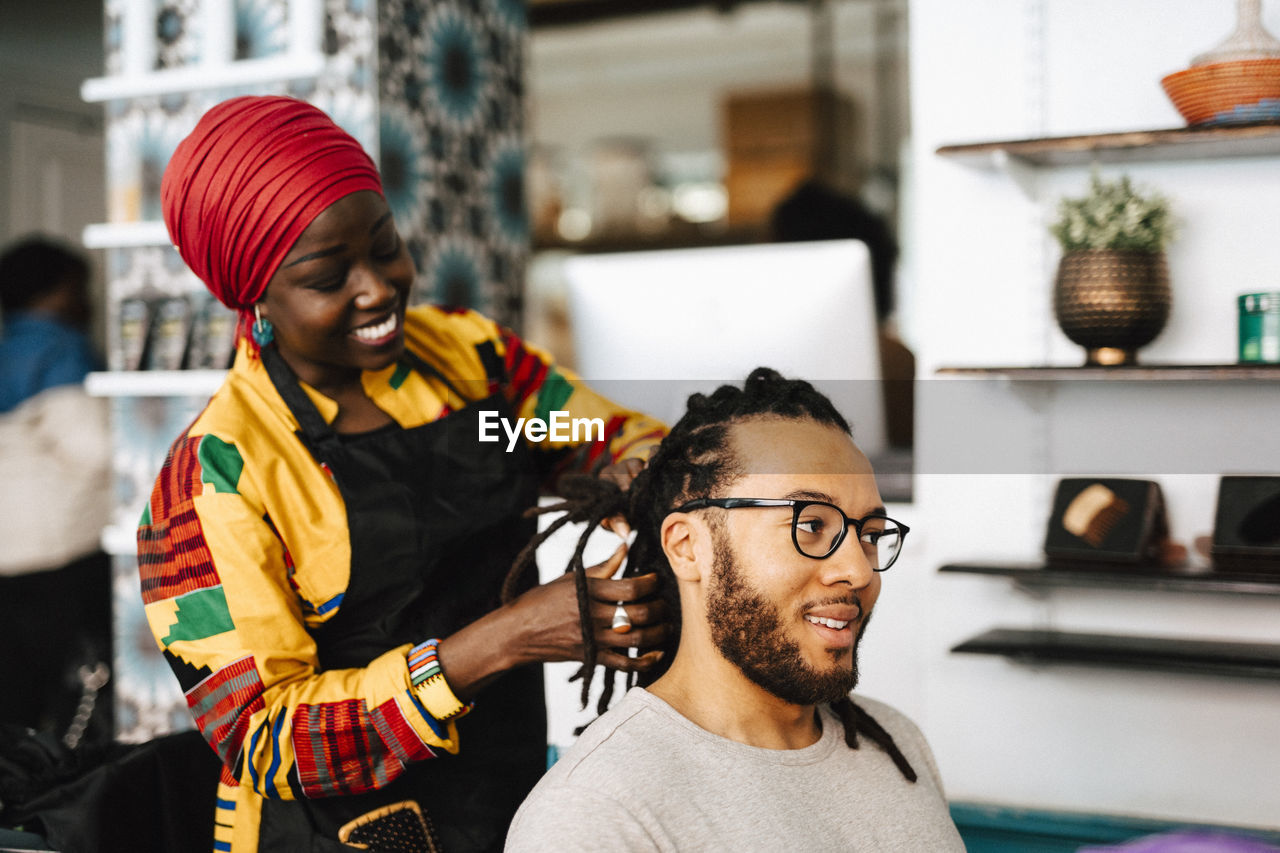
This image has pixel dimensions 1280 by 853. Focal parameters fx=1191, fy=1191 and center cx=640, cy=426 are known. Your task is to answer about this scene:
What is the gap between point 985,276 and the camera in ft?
7.77

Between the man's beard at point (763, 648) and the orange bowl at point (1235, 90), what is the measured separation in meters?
1.31

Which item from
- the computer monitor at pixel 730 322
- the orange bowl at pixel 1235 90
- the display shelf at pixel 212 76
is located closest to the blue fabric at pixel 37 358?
the display shelf at pixel 212 76

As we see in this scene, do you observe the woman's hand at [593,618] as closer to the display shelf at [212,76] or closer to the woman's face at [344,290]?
the woman's face at [344,290]

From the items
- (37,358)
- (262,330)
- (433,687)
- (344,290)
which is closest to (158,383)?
(37,358)

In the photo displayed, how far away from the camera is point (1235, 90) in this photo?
2006mm

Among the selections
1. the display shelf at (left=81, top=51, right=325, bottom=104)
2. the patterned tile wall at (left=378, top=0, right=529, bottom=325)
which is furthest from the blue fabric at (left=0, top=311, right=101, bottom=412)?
the patterned tile wall at (left=378, top=0, right=529, bottom=325)

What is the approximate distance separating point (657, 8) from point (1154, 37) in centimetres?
422

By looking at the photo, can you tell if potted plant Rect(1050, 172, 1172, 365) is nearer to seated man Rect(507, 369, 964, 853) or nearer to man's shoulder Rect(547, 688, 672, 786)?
seated man Rect(507, 369, 964, 853)

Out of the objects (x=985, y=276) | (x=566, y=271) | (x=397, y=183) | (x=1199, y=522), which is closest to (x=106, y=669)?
(x=397, y=183)

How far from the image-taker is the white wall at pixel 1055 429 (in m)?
2.23

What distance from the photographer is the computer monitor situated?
7.54 ft

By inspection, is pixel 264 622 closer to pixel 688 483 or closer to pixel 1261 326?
pixel 688 483

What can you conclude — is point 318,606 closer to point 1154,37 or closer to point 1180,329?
point 1180,329

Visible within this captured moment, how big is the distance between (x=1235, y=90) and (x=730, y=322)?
96cm
